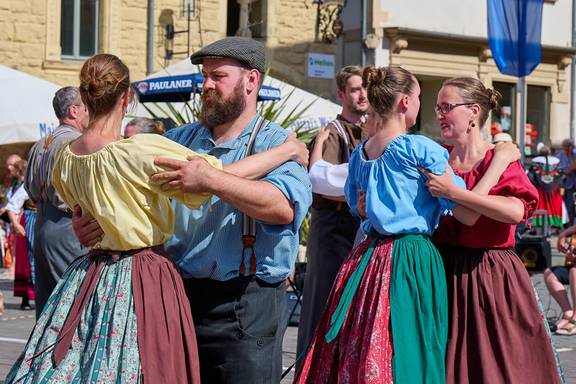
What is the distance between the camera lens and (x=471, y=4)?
93.3ft

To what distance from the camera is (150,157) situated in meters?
4.04

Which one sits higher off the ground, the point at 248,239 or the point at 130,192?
the point at 130,192

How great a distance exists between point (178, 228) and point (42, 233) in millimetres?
2802

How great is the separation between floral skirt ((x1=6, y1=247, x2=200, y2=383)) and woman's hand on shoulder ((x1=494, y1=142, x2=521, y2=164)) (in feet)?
5.92

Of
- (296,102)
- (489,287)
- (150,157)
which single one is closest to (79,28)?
(296,102)

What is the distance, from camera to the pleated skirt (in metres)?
5.18

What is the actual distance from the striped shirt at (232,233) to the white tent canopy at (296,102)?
10737 mm

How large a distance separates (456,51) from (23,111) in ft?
51.7

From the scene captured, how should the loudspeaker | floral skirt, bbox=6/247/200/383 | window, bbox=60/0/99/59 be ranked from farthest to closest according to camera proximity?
1. window, bbox=60/0/99/59
2. the loudspeaker
3. floral skirt, bbox=6/247/200/383

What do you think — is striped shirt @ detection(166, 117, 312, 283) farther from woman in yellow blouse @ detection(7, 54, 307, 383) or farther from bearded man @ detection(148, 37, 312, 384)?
woman in yellow blouse @ detection(7, 54, 307, 383)

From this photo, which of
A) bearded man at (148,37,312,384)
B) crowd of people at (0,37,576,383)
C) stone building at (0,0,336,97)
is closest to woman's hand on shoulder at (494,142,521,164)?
crowd of people at (0,37,576,383)

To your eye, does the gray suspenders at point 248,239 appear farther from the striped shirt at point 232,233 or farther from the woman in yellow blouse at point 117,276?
the woman in yellow blouse at point 117,276

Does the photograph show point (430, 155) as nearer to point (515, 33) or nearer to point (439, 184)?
point (439, 184)

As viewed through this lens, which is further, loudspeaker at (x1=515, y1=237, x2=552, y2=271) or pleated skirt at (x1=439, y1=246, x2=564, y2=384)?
loudspeaker at (x1=515, y1=237, x2=552, y2=271)
